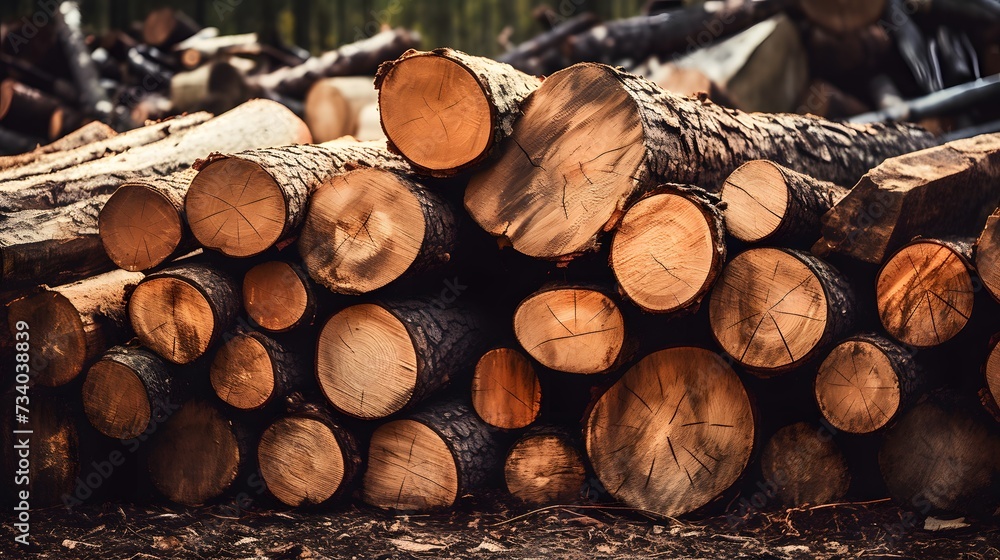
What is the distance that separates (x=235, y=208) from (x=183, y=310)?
425 mm

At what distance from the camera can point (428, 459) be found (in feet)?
10.5

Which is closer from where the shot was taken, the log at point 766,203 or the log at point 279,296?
the log at point 766,203

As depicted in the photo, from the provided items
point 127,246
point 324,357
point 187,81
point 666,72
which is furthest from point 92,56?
point 324,357

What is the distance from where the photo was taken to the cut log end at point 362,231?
9.75 feet

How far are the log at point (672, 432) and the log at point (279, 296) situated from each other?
1137 mm

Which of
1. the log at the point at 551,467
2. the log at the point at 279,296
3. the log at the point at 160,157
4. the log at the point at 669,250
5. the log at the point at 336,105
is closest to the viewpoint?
the log at the point at 669,250

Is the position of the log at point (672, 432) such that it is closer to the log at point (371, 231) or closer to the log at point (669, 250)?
the log at point (669, 250)

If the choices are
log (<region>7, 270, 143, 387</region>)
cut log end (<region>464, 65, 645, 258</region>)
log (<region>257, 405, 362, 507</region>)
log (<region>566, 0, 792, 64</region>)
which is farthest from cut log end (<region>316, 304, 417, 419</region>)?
log (<region>566, 0, 792, 64</region>)

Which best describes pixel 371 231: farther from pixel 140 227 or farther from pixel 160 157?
pixel 160 157

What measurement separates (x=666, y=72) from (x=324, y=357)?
4.34 meters

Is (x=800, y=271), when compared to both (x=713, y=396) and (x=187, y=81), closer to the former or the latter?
(x=713, y=396)

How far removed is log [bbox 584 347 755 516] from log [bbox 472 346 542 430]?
0.85 ft

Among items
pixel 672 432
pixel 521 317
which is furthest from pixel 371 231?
pixel 672 432

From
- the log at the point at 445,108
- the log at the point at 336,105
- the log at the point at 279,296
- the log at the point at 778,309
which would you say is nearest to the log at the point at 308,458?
the log at the point at 279,296
